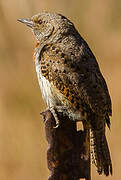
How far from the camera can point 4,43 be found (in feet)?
27.9

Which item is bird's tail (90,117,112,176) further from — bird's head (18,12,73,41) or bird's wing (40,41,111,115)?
bird's head (18,12,73,41)

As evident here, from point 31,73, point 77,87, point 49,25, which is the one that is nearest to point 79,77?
point 77,87

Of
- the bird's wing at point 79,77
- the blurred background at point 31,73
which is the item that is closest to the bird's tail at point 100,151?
the bird's wing at point 79,77

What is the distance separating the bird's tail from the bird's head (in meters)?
1.00

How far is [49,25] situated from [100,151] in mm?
1416

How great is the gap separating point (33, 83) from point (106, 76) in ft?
3.15

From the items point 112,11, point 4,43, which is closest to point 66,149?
point 4,43

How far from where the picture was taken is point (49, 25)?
6.02 m

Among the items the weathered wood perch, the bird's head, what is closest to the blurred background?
the bird's head

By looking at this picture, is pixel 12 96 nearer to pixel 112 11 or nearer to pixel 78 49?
pixel 112 11

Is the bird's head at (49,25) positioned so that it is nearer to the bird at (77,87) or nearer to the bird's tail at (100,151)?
the bird at (77,87)

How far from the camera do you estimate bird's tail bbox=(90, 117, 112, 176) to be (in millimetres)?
5156

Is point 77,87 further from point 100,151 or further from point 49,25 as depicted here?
point 49,25

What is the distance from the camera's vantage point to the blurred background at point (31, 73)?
791 centimetres
